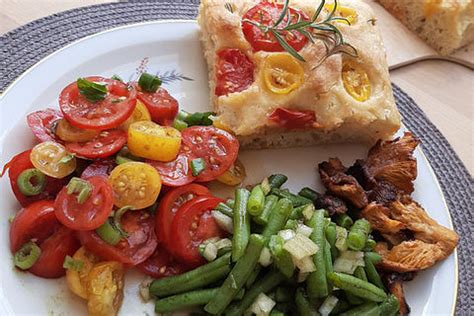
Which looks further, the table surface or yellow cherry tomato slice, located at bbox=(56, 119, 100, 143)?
the table surface

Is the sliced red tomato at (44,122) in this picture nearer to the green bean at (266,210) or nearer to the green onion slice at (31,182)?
the green onion slice at (31,182)

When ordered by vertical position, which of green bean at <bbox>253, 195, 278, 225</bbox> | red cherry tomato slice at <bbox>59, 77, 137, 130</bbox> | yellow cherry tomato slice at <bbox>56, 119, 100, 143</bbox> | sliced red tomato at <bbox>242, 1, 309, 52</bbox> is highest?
sliced red tomato at <bbox>242, 1, 309, 52</bbox>

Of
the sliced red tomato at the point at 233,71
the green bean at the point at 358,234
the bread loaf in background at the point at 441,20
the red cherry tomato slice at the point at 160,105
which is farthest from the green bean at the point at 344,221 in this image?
the bread loaf in background at the point at 441,20

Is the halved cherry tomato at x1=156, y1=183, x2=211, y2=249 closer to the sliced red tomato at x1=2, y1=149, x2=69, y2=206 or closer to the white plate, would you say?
the white plate

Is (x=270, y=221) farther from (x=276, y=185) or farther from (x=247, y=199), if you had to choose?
(x=276, y=185)

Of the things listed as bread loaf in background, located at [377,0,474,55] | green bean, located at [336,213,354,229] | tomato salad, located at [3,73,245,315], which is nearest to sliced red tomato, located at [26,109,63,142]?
tomato salad, located at [3,73,245,315]

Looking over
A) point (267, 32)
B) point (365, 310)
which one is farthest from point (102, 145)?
point (365, 310)

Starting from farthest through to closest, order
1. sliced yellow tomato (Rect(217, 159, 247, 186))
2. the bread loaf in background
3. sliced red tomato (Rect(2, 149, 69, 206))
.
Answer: the bread loaf in background < sliced yellow tomato (Rect(217, 159, 247, 186)) < sliced red tomato (Rect(2, 149, 69, 206))
